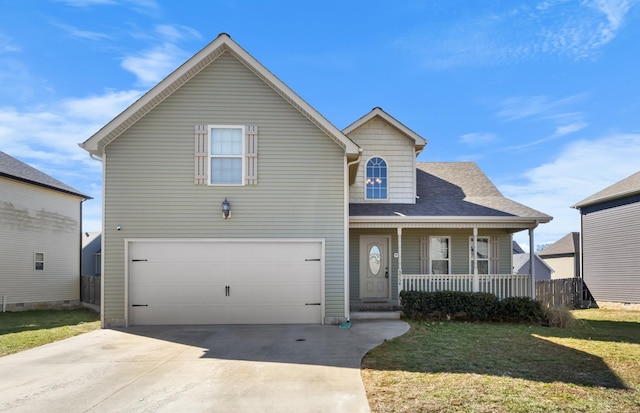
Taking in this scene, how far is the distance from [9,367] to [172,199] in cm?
489

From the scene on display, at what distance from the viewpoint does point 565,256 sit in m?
26.5

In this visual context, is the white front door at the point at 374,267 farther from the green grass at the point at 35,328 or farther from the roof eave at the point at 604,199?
the roof eave at the point at 604,199

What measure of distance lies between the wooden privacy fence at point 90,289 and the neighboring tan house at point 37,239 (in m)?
0.22

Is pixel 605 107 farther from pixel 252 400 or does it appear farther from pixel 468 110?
pixel 252 400

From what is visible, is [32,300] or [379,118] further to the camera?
[32,300]

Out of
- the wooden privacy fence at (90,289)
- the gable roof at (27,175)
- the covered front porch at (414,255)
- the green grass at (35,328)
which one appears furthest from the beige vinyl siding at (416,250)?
the gable roof at (27,175)

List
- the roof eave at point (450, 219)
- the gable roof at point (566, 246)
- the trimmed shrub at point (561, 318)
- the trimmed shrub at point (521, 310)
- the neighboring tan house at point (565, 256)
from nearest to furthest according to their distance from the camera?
the trimmed shrub at point (561, 318) → the trimmed shrub at point (521, 310) → the roof eave at point (450, 219) → the neighboring tan house at point (565, 256) → the gable roof at point (566, 246)

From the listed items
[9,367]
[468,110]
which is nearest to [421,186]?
[468,110]

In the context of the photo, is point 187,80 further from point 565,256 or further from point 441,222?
point 565,256

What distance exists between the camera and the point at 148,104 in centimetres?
1070

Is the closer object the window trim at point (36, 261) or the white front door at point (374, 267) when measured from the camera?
the white front door at point (374, 267)

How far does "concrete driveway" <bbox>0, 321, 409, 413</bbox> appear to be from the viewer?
523cm

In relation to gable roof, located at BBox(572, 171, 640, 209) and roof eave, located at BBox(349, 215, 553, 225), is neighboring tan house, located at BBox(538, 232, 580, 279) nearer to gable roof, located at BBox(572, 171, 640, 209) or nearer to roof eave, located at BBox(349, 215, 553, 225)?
gable roof, located at BBox(572, 171, 640, 209)

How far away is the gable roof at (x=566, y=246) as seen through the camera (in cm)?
2555
